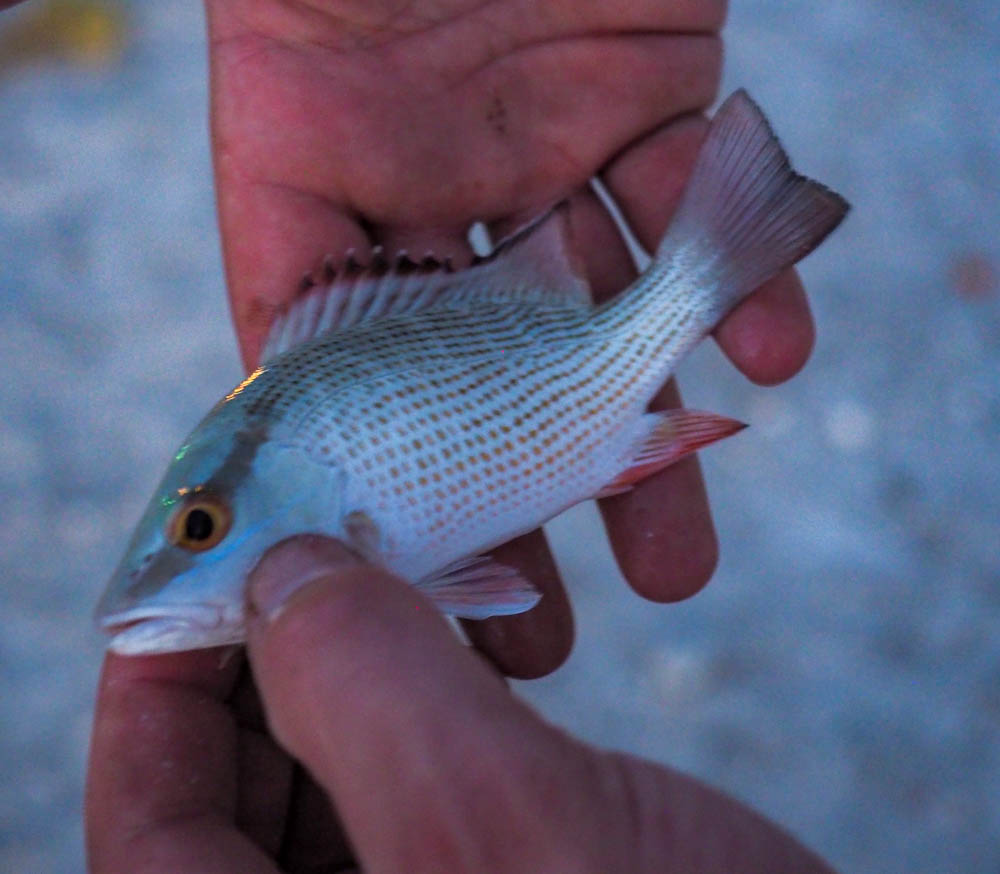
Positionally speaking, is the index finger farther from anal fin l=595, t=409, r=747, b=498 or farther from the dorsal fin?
anal fin l=595, t=409, r=747, b=498

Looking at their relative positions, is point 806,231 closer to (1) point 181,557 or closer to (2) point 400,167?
(2) point 400,167

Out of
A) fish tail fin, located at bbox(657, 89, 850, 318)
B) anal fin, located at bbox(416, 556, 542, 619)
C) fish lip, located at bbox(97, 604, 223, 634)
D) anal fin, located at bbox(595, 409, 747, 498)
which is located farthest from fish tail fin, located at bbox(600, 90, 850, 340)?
fish lip, located at bbox(97, 604, 223, 634)

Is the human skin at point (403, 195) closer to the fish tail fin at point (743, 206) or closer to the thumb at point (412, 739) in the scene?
the fish tail fin at point (743, 206)

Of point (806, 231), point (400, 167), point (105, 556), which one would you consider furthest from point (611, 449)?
point (105, 556)

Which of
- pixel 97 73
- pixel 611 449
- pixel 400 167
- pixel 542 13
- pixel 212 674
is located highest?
pixel 97 73

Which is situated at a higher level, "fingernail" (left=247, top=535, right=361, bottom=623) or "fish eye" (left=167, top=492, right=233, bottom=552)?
"fish eye" (left=167, top=492, right=233, bottom=552)

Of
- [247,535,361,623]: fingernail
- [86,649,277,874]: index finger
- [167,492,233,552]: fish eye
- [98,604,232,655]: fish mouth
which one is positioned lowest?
[86,649,277,874]: index finger

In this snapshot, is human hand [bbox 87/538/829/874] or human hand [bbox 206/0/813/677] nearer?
human hand [bbox 87/538/829/874]
